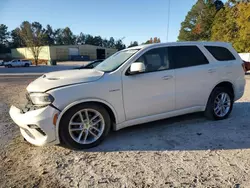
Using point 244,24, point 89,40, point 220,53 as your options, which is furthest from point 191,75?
point 89,40

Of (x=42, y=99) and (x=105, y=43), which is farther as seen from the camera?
(x=105, y=43)

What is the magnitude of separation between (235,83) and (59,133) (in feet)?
13.6

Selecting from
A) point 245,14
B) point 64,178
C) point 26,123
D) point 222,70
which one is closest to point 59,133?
point 26,123

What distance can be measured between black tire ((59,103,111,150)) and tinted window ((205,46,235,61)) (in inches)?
112

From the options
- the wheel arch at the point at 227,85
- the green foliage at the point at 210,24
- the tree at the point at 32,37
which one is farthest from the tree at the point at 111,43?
the wheel arch at the point at 227,85

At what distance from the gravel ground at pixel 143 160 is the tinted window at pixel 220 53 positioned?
1.54m

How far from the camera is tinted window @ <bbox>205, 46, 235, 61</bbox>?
503 cm

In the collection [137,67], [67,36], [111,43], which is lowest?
[137,67]

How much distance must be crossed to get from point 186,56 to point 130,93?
159 cm

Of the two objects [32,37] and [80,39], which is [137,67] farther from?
[80,39]

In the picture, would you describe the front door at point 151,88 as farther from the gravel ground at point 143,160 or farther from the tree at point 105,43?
the tree at point 105,43

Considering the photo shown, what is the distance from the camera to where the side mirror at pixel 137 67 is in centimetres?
389

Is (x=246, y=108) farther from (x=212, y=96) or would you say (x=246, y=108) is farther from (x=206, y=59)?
(x=206, y=59)

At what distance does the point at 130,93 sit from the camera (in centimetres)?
400
